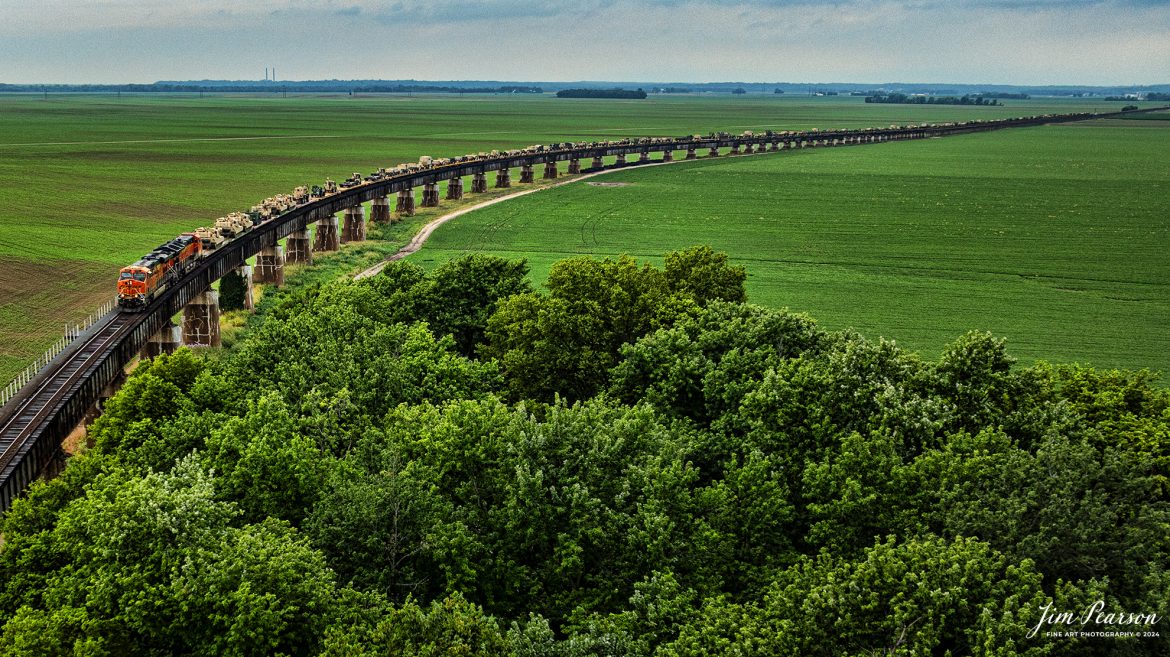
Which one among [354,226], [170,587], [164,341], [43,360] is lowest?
[43,360]

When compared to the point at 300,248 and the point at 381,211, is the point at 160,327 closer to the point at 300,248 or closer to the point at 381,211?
the point at 300,248

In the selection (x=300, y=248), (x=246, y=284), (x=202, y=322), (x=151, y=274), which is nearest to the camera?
(x=151, y=274)

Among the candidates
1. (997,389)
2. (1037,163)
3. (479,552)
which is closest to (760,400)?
(997,389)

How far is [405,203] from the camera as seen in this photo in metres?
125

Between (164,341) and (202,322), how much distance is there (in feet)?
16.9

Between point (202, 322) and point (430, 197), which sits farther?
point (430, 197)

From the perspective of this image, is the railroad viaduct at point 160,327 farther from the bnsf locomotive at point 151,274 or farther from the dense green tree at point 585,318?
the dense green tree at point 585,318

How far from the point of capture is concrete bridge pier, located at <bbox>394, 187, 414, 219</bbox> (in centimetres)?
12382

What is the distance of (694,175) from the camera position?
162 m

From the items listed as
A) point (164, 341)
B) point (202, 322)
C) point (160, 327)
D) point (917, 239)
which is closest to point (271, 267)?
point (202, 322)

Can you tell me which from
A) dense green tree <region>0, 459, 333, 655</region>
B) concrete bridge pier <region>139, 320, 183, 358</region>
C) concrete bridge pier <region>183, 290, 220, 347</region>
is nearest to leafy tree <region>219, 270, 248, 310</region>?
concrete bridge pier <region>183, 290, 220, 347</region>

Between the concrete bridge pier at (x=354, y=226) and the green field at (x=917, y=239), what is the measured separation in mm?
8202

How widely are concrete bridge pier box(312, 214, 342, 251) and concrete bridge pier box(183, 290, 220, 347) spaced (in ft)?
111

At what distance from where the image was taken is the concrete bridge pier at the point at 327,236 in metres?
100
